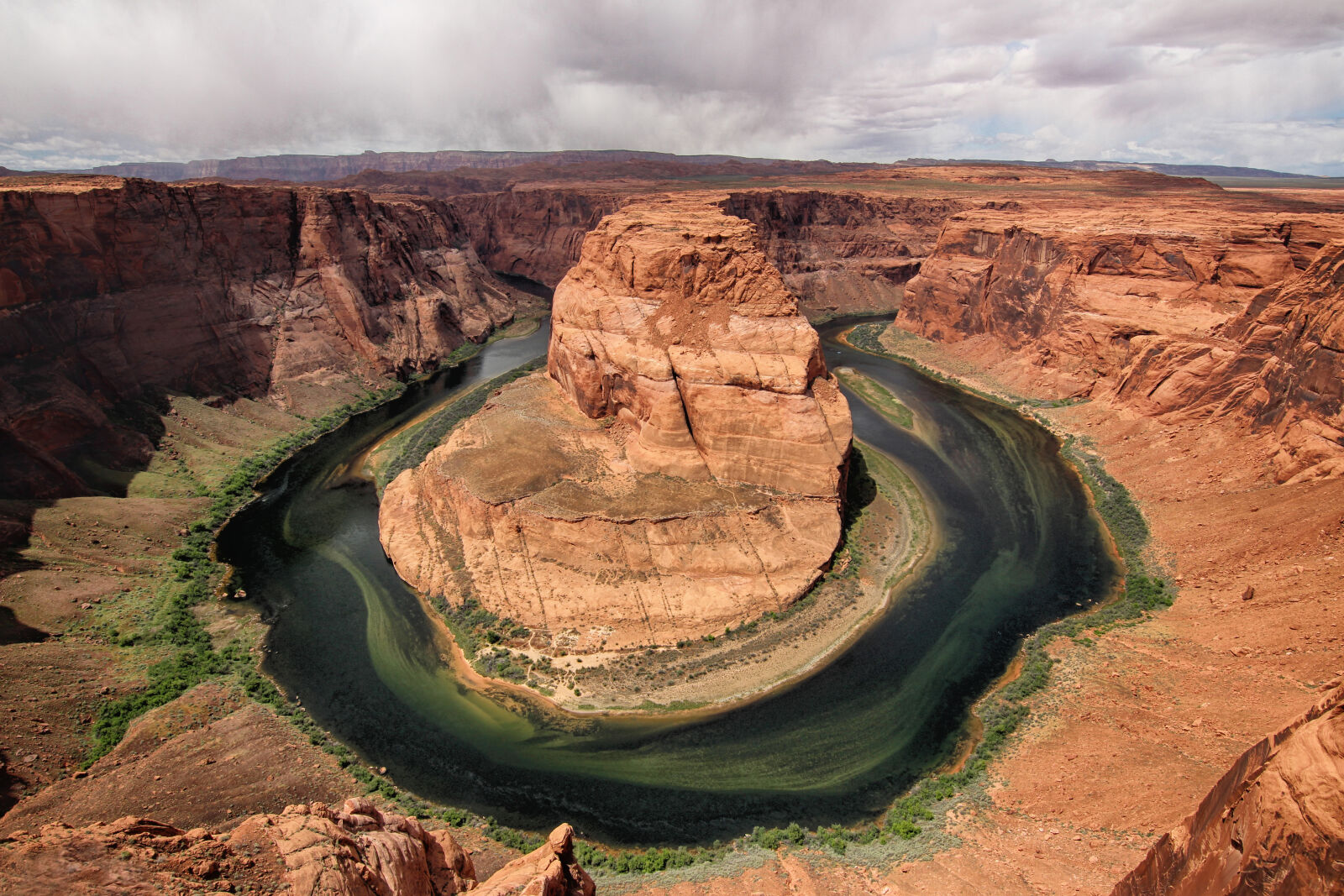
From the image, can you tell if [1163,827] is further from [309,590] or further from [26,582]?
[26,582]

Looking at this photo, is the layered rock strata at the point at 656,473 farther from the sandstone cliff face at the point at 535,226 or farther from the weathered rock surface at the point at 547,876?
the sandstone cliff face at the point at 535,226

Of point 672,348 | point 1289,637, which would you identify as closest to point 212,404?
point 672,348

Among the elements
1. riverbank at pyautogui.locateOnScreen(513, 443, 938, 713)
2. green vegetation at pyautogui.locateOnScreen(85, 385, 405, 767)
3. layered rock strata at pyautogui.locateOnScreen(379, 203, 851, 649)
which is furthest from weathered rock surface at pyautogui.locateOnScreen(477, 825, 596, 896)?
green vegetation at pyautogui.locateOnScreen(85, 385, 405, 767)

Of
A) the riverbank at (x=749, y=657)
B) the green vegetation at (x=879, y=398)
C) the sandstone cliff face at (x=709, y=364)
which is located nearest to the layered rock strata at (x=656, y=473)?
the sandstone cliff face at (x=709, y=364)

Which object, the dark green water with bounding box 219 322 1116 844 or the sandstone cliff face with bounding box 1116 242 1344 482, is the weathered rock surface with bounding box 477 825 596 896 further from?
the sandstone cliff face with bounding box 1116 242 1344 482

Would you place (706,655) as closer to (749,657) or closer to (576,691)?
(749,657)

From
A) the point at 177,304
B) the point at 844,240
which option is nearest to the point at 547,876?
the point at 177,304
